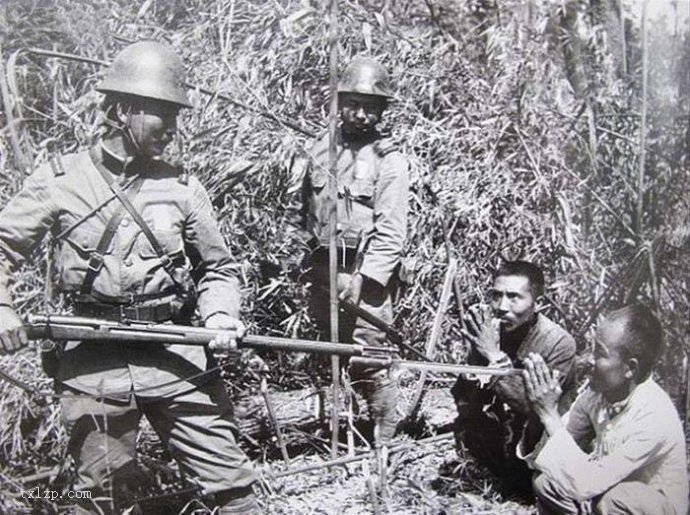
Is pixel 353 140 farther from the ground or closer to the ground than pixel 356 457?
farther from the ground

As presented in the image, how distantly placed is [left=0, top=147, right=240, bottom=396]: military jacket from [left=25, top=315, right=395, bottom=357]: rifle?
8 cm

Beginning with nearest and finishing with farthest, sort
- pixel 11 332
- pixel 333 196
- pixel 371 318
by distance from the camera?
pixel 11 332
pixel 333 196
pixel 371 318

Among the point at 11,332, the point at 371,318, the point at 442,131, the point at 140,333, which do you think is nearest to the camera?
the point at 11,332

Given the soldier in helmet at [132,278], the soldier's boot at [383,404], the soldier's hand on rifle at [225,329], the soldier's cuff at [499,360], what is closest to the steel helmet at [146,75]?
the soldier in helmet at [132,278]

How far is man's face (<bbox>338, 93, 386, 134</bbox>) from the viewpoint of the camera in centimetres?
221

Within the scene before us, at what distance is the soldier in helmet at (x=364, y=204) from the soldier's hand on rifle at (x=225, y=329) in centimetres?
69

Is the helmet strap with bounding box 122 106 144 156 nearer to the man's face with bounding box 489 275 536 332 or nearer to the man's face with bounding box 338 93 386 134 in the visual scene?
the man's face with bounding box 338 93 386 134

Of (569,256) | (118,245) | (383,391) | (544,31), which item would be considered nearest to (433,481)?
(383,391)

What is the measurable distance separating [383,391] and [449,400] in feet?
0.80

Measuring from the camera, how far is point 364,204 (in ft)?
7.50

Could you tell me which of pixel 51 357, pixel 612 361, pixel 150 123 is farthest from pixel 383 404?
pixel 150 123

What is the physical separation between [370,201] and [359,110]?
0.30 m

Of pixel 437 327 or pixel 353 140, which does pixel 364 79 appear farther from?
pixel 437 327

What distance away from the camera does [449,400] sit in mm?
2387
